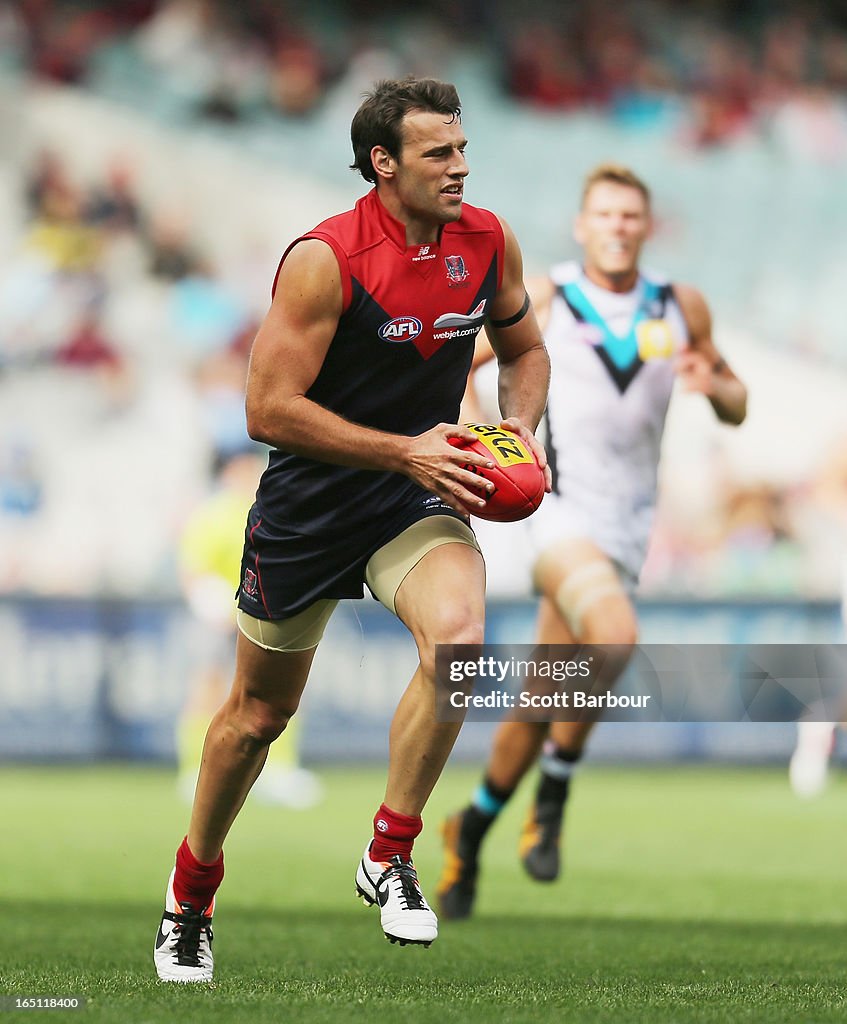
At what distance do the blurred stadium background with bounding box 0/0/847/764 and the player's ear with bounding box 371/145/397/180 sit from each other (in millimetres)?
9897

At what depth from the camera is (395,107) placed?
4.93 meters

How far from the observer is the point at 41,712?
14273mm

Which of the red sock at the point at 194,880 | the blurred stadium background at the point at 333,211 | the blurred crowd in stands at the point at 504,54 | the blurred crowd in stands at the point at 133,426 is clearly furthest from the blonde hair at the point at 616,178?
the blurred crowd in stands at the point at 504,54

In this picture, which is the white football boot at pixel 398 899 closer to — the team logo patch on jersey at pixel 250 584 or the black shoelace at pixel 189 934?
the black shoelace at pixel 189 934

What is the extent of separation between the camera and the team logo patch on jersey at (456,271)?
16.6 ft

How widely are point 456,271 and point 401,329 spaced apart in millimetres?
263

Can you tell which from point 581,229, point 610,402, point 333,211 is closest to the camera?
point 610,402

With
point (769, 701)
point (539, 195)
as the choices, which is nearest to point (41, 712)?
point (769, 701)

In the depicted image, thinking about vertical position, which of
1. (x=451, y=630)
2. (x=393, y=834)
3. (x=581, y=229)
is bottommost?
(x=393, y=834)

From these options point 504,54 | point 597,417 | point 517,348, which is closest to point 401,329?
point 517,348

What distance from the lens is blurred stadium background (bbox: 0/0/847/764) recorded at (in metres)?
16.5

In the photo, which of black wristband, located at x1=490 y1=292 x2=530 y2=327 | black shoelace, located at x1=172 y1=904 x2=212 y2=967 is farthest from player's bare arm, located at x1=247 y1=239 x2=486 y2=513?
black shoelace, located at x1=172 y1=904 x2=212 y2=967

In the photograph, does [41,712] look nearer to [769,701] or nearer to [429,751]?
[769,701]

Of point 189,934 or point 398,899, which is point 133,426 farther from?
point 398,899
